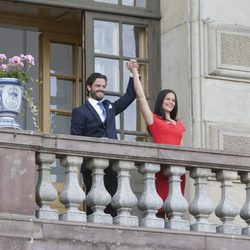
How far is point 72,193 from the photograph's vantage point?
645 inches

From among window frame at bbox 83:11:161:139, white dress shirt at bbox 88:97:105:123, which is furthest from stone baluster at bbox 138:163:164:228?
window frame at bbox 83:11:161:139

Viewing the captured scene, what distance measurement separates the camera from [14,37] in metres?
22.3

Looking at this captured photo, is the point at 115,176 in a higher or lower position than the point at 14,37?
lower

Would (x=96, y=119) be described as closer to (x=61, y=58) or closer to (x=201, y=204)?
(x=201, y=204)

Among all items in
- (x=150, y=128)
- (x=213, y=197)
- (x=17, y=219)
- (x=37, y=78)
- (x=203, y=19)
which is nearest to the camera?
(x=17, y=219)

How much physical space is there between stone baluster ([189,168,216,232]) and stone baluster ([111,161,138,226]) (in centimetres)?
70

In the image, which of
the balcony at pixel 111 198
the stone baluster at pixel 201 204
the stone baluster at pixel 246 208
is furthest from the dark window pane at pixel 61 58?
the stone baluster at pixel 201 204

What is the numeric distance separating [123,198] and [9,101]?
1.43 m

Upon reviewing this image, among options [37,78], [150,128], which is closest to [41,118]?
[37,78]

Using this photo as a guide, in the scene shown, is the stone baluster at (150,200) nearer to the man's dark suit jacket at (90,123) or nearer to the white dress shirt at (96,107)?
the man's dark suit jacket at (90,123)

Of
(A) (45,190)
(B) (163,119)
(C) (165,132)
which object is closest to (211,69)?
(B) (163,119)

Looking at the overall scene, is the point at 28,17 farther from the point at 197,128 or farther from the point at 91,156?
the point at 91,156

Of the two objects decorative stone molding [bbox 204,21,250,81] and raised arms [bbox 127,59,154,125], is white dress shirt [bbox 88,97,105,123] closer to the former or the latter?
raised arms [bbox 127,59,154,125]

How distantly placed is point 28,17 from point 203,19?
7.40 ft
